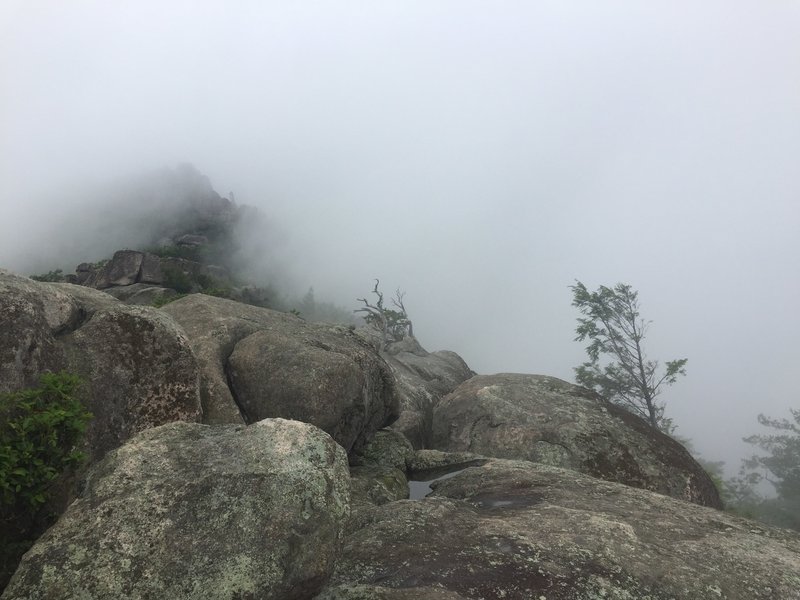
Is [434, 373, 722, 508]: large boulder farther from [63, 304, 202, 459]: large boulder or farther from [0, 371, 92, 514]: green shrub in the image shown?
[0, 371, 92, 514]: green shrub

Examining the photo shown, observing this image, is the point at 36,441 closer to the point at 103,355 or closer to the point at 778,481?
the point at 103,355

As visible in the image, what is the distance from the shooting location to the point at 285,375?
47.0ft

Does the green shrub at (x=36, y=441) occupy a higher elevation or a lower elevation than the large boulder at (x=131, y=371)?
lower

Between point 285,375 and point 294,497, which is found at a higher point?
point 285,375

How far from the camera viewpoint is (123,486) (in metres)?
6.47

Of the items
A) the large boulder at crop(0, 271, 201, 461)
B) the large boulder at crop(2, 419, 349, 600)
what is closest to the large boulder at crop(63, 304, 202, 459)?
the large boulder at crop(0, 271, 201, 461)

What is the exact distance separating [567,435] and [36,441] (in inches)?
770

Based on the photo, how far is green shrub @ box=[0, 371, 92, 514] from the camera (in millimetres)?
5992

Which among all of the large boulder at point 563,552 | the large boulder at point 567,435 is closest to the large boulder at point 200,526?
the large boulder at point 563,552

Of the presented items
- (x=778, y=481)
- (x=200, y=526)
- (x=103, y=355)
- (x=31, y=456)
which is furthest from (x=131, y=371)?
(x=778, y=481)

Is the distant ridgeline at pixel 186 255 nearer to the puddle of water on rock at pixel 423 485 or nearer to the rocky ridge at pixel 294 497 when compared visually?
the rocky ridge at pixel 294 497

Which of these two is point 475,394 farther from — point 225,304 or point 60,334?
point 60,334

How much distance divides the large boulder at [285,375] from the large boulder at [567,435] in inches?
265

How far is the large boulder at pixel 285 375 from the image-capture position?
1380cm
